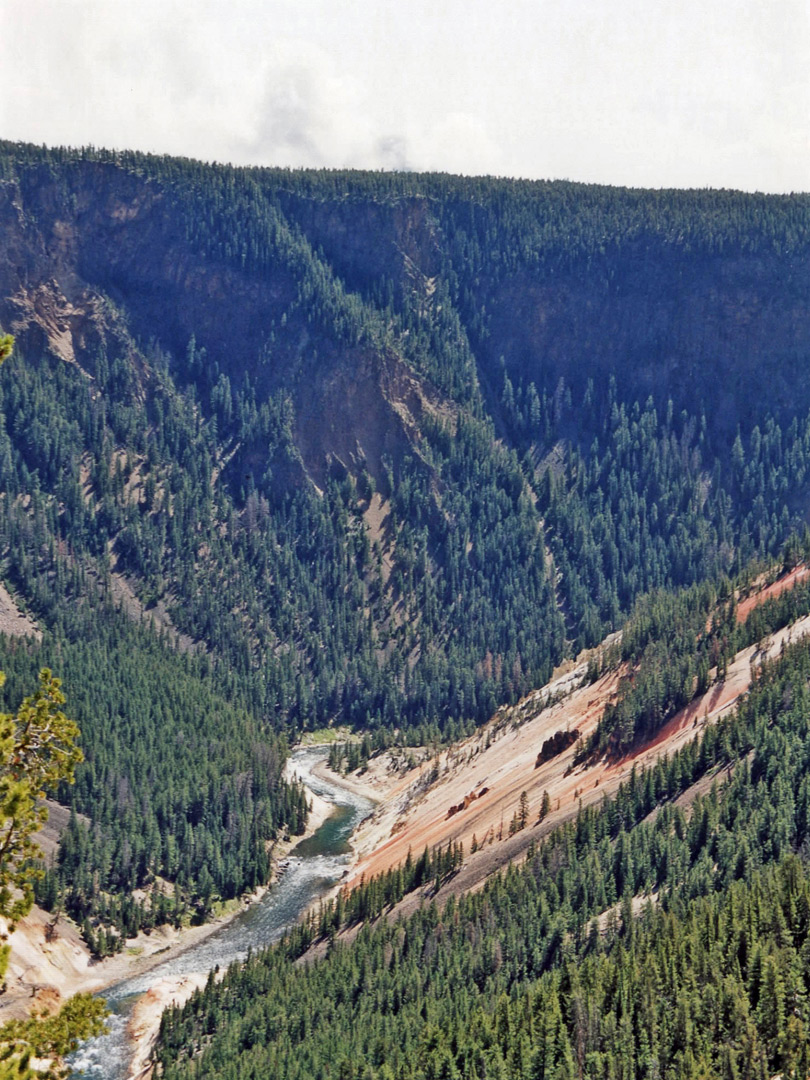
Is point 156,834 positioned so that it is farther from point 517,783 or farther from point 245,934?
point 517,783

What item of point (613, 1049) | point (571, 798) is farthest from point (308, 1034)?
point (571, 798)

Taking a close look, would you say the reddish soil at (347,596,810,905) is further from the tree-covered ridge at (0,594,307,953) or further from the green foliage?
the green foliage

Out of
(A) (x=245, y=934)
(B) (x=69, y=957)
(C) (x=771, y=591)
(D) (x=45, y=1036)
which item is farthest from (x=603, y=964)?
(C) (x=771, y=591)

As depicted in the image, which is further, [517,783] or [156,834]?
[156,834]

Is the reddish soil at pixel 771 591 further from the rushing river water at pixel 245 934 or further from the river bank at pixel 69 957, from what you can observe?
the river bank at pixel 69 957

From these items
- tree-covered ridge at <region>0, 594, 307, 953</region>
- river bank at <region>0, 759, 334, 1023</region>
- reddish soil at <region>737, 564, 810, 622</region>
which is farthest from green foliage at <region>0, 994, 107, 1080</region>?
reddish soil at <region>737, 564, 810, 622</region>

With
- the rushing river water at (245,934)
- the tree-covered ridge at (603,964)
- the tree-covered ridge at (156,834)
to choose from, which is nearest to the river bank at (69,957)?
the rushing river water at (245,934)
